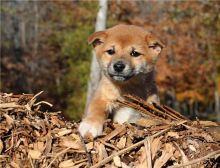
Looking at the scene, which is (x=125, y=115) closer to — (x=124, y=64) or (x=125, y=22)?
(x=124, y=64)

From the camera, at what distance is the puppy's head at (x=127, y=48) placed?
662cm

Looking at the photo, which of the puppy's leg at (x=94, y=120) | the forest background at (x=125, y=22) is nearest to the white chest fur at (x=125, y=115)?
the puppy's leg at (x=94, y=120)

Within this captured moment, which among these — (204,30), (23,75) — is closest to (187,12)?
(204,30)

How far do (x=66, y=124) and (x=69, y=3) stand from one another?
85.6 ft

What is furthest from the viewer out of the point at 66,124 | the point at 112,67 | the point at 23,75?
the point at 23,75

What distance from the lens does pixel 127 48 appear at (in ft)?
22.1

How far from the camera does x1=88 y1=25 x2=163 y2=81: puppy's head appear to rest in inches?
261

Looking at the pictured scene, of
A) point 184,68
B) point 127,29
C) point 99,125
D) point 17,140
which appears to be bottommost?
point 17,140

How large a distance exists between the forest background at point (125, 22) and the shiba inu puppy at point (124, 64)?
1787cm

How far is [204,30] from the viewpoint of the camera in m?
28.0

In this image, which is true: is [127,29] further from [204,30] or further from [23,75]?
[23,75]

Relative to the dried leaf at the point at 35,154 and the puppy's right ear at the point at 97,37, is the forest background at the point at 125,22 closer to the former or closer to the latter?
the puppy's right ear at the point at 97,37

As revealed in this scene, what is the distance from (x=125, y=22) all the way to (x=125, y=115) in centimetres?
2346

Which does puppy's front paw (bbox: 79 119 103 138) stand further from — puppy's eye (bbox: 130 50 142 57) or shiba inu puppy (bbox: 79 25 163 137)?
puppy's eye (bbox: 130 50 142 57)
